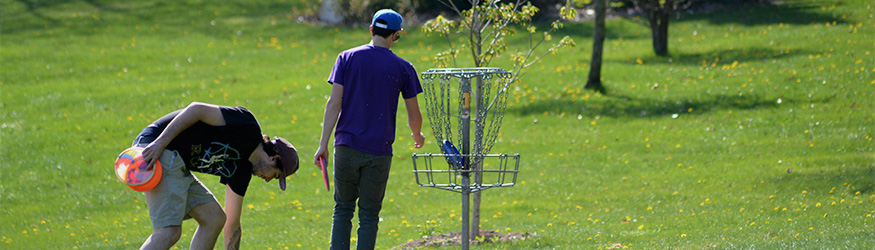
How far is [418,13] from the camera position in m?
23.5

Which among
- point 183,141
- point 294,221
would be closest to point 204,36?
point 294,221

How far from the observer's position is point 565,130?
40.9 feet

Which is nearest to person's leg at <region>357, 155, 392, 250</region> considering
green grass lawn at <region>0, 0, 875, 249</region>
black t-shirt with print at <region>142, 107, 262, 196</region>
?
black t-shirt with print at <region>142, 107, 262, 196</region>

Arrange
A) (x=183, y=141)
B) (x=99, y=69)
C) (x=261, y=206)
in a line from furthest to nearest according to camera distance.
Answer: (x=99, y=69)
(x=261, y=206)
(x=183, y=141)

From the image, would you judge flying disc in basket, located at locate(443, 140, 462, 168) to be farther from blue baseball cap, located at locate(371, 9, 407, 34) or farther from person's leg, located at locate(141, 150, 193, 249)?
person's leg, located at locate(141, 150, 193, 249)

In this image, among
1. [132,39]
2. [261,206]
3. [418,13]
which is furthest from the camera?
[418,13]

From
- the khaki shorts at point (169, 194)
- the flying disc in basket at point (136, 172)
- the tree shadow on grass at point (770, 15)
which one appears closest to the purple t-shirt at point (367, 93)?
the khaki shorts at point (169, 194)

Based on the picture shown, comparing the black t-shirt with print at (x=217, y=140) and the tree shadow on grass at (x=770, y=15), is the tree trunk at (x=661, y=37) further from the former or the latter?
the black t-shirt with print at (x=217, y=140)

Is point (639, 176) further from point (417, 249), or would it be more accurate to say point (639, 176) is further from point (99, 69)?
point (99, 69)

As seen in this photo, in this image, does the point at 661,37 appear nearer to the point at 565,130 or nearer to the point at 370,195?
the point at 565,130

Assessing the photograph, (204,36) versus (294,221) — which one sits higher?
(204,36)

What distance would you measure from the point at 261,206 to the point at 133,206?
168 cm

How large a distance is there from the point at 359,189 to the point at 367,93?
608 millimetres

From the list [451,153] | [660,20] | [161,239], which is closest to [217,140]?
[161,239]
